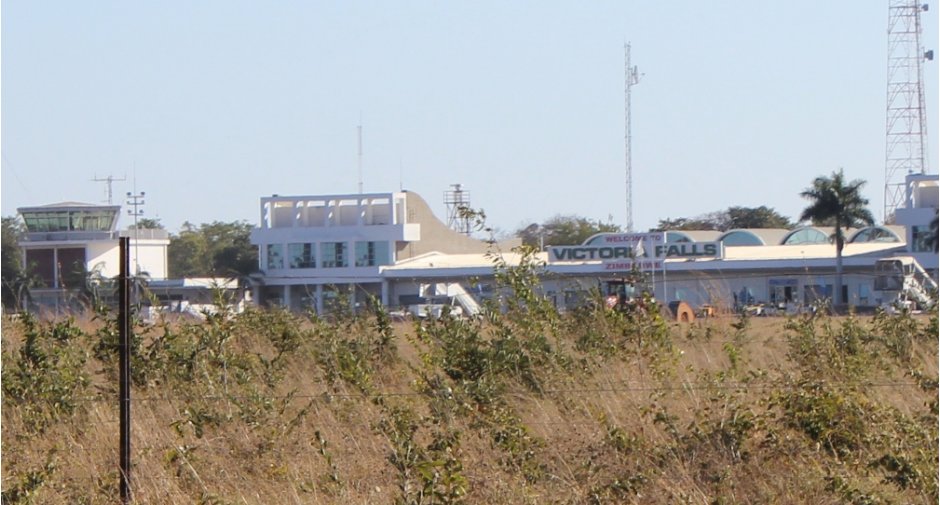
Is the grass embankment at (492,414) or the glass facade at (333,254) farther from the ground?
the glass facade at (333,254)

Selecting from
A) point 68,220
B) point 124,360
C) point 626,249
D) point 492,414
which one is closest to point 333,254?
point 626,249

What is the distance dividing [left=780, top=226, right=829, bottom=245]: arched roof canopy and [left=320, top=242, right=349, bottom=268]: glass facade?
77.1 feet

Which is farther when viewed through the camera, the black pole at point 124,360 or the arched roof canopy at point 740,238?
the arched roof canopy at point 740,238

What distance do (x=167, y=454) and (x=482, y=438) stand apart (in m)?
2.31

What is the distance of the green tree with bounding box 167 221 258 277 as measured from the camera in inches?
2872

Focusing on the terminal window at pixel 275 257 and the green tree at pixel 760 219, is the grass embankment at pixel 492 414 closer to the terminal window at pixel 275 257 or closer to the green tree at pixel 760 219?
the terminal window at pixel 275 257

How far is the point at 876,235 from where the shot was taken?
223 ft

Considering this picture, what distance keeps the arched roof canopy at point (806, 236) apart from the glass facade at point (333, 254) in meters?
→ 23.5

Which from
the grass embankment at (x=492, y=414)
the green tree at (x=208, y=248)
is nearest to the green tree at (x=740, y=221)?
the green tree at (x=208, y=248)

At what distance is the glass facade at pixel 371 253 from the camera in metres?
67.1

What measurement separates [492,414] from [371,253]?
2305 inches

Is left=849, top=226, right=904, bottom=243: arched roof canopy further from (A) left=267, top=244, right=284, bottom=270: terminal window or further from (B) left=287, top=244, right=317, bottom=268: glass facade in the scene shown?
(A) left=267, top=244, right=284, bottom=270: terminal window

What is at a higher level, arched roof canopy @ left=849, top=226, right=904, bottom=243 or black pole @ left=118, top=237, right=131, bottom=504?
arched roof canopy @ left=849, top=226, right=904, bottom=243

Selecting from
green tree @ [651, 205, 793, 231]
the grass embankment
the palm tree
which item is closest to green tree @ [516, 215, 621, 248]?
green tree @ [651, 205, 793, 231]
